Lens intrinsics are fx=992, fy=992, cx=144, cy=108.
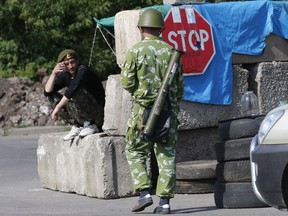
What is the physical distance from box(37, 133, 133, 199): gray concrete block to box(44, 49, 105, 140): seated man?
0.22 meters

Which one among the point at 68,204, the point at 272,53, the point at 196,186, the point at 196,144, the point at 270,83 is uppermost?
the point at 272,53

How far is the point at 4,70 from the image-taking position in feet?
85.1

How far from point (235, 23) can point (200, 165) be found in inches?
Result: 75.8

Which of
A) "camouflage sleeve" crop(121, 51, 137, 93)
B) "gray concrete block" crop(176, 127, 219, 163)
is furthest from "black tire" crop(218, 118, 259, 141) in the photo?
"gray concrete block" crop(176, 127, 219, 163)

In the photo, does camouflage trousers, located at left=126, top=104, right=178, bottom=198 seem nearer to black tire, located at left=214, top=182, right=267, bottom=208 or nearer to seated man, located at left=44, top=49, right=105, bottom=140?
black tire, located at left=214, top=182, right=267, bottom=208

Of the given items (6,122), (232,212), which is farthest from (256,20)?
(6,122)

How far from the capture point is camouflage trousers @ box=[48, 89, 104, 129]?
36.4 ft

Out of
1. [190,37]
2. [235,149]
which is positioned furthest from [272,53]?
[235,149]

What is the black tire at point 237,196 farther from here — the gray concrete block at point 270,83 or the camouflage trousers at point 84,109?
the camouflage trousers at point 84,109

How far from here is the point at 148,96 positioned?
9250mm

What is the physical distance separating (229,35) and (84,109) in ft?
6.11

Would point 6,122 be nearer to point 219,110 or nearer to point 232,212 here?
point 219,110

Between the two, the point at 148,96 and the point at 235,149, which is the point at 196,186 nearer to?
the point at 235,149

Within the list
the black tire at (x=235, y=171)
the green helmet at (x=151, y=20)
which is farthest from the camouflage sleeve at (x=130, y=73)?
the black tire at (x=235, y=171)
